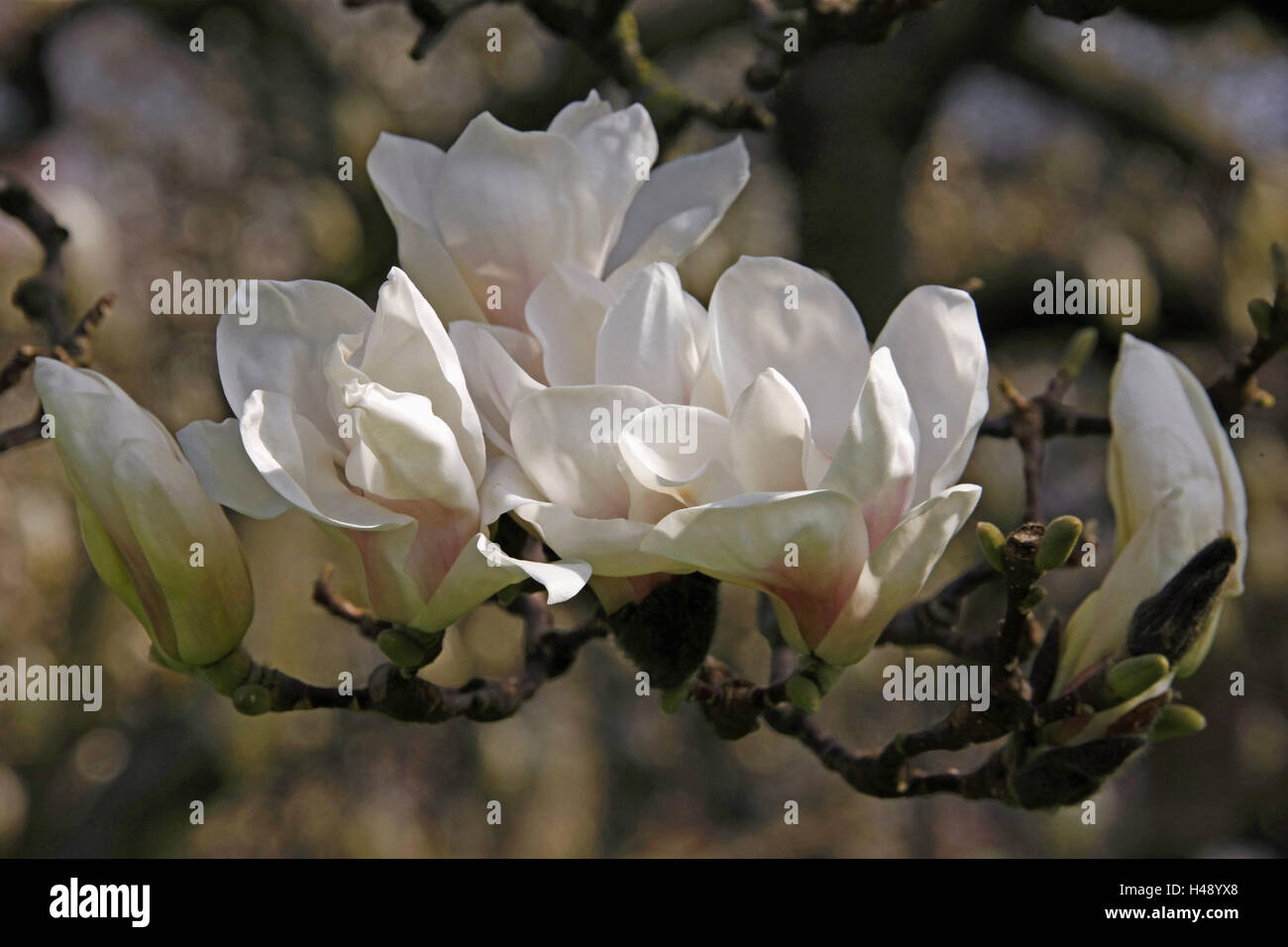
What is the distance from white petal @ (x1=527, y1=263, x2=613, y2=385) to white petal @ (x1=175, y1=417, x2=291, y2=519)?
120mm

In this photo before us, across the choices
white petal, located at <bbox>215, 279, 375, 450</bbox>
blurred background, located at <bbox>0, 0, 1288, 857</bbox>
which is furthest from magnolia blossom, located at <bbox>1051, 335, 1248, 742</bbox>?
blurred background, located at <bbox>0, 0, 1288, 857</bbox>

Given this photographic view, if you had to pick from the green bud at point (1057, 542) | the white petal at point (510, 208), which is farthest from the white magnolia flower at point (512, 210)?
the green bud at point (1057, 542)

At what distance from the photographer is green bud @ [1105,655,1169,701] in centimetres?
47

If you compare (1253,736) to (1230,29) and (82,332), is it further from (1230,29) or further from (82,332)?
(82,332)

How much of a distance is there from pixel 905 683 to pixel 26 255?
1700mm

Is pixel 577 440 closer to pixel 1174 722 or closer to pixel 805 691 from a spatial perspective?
pixel 805 691

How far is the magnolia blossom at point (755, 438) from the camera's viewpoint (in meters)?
0.41

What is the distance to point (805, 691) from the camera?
51cm

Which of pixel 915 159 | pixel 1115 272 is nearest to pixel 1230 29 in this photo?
pixel 1115 272

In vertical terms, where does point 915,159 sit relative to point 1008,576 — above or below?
above

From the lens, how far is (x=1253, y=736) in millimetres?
1964

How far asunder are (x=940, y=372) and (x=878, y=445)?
2.9 inches

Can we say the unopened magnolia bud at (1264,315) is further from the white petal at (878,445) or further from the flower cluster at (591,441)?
the white petal at (878,445)

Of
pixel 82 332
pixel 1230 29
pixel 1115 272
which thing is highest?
pixel 1230 29
